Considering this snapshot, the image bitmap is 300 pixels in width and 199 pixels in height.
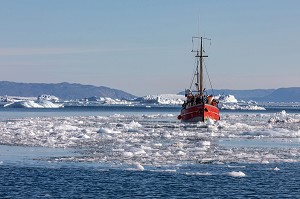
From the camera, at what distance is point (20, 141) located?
31312 millimetres

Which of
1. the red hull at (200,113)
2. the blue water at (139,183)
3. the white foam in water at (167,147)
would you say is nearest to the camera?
the blue water at (139,183)

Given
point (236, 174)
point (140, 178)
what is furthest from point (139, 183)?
point (236, 174)

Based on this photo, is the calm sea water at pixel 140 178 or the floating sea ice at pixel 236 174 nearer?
the calm sea water at pixel 140 178

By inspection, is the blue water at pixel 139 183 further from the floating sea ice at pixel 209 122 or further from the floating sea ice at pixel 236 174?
the floating sea ice at pixel 209 122

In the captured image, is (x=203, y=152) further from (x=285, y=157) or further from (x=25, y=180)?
(x=25, y=180)

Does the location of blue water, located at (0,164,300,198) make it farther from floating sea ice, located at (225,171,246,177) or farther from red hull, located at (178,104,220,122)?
red hull, located at (178,104,220,122)

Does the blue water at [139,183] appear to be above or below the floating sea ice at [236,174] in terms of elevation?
below

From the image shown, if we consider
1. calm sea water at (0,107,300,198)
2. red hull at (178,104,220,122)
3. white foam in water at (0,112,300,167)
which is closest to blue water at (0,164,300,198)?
calm sea water at (0,107,300,198)

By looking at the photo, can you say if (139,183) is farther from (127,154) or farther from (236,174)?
(127,154)

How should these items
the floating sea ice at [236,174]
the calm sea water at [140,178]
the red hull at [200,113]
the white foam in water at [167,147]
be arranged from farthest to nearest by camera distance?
1. the red hull at [200,113]
2. the white foam in water at [167,147]
3. the floating sea ice at [236,174]
4. the calm sea water at [140,178]

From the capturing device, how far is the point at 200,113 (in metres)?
55.6

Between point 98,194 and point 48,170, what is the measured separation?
4178mm

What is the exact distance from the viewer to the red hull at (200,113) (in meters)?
55.4

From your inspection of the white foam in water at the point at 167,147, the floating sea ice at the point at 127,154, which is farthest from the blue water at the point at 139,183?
the floating sea ice at the point at 127,154
